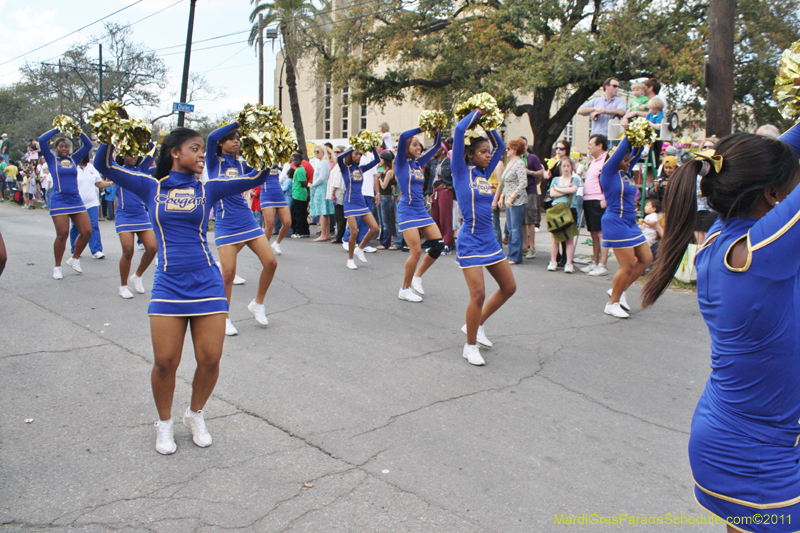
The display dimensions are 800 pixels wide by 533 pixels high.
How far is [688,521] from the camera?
284 centimetres

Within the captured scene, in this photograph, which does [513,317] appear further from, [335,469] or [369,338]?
[335,469]

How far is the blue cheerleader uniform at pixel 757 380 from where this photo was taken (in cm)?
169

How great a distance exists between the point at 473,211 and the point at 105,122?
2.98 m

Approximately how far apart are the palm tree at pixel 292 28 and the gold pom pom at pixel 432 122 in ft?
49.5

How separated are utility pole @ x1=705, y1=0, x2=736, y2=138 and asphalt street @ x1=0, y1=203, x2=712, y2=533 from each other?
10.5ft

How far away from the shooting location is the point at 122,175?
3.56m

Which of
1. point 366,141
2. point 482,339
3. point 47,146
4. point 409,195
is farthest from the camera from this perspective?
point 366,141

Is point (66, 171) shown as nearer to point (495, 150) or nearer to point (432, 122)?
point (432, 122)

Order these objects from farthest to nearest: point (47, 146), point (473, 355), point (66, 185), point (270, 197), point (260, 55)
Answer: point (260, 55), point (270, 197), point (66, 185), point (47, 146), point (473, 355)

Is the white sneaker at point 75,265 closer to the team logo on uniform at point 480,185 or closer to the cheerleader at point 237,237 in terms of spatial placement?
the cheerleader at point 237,237

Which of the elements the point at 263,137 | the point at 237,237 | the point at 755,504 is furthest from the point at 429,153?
the point at 755,504

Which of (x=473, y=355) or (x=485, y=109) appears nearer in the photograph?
(x=473, y=355)

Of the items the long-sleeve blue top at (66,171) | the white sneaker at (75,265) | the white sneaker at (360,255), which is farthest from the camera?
the white sneaker at (360,255)

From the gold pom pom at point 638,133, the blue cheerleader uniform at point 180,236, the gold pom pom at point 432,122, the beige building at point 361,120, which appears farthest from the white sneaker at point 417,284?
the beige building at point 361,120
